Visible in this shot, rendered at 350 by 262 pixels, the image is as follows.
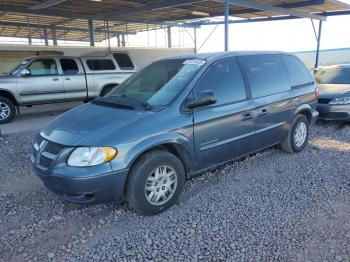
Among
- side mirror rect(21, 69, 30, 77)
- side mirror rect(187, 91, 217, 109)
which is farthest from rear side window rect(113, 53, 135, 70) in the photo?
side mirror rect(187, 91, 217, 109)

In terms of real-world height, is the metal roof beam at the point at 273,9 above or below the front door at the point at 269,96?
above

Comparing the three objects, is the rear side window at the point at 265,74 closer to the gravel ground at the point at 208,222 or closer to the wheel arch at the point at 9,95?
the gravel ground at the point at 208,222

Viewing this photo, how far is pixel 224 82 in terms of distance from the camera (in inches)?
170

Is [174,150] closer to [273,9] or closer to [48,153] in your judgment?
[48,153]

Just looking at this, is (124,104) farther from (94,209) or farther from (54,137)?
(94,209)

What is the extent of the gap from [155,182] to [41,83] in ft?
24.6

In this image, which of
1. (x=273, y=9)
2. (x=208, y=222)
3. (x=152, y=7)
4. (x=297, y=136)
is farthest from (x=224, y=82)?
(x=273, y=9)

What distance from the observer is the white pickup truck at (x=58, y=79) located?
368 inches

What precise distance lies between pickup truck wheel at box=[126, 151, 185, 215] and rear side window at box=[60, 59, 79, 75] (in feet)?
25.5

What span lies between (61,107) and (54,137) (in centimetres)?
919

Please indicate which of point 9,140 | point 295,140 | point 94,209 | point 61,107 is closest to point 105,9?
point 61,107

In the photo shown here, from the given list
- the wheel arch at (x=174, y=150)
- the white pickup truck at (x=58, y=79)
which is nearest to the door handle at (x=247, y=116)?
the wheel arch at (x=174, y=150)

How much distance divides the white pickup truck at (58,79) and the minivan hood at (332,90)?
254 inches

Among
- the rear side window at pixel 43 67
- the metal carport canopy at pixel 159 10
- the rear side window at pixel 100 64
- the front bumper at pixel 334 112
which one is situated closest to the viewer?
the front bumper at pixel 334 112
